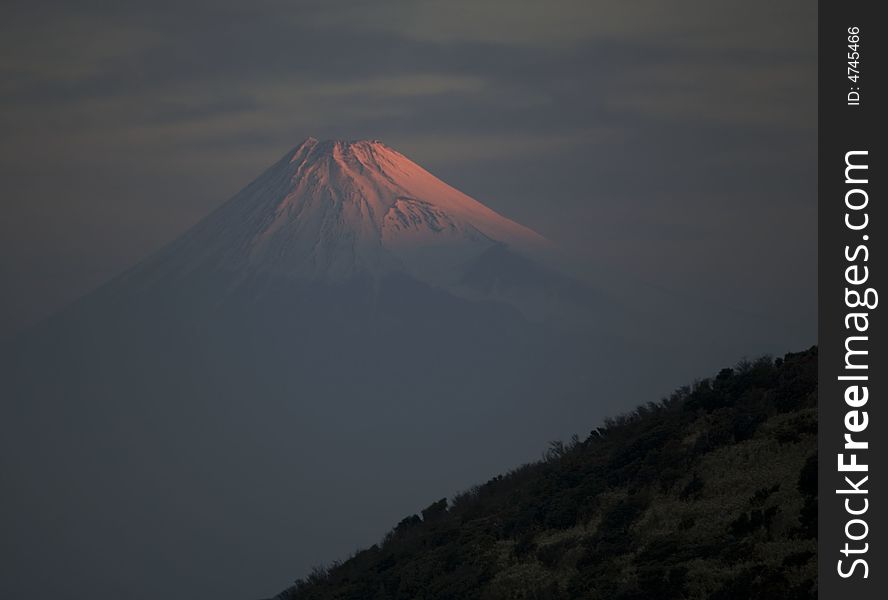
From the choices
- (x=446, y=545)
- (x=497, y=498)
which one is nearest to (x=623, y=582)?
(x=446, y=545)

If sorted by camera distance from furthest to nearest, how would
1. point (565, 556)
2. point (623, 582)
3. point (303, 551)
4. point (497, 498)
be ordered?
point (303, 551) → point (497, 498) → point (565, 556) → point (623, 582)

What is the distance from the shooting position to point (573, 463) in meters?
33.9

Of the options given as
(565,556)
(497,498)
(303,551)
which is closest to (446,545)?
(497,498)

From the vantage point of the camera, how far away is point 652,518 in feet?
91.5

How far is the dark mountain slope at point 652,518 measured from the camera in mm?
24594

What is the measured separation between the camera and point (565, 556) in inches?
1113

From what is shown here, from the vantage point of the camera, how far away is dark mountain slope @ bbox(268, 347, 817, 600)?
968 inches
